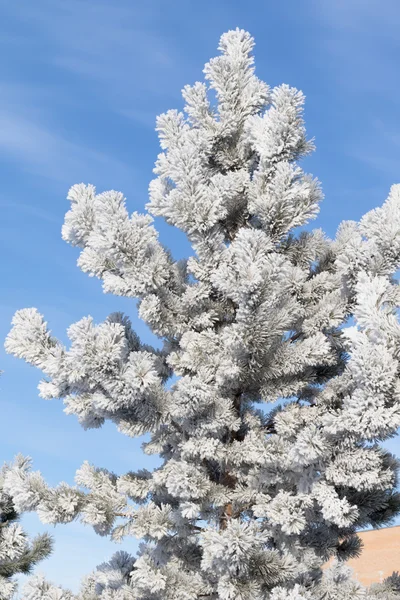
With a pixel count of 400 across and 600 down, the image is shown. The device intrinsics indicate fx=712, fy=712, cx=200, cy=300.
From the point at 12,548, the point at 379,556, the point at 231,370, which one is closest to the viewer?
the point at 231,370

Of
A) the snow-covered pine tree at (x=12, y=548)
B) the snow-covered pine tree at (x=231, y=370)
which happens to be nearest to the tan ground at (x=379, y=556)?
the snow-covered pine tree at (x=12, y=548)

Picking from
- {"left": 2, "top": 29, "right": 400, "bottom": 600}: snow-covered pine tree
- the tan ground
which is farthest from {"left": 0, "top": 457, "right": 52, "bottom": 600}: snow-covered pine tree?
the tan ground

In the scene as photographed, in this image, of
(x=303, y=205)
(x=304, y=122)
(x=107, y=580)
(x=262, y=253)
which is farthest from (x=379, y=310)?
(x=107, y=580)

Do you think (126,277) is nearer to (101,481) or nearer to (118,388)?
(118,388)

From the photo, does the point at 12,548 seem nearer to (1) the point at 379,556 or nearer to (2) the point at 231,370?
(2) the point at 231,370

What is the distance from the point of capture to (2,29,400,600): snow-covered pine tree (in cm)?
546

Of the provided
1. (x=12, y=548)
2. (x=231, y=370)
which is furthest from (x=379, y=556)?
(x=231, y=370)

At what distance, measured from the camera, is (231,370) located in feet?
18.8

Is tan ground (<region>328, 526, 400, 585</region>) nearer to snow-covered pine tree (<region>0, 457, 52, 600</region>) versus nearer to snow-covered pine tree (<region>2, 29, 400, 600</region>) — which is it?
snow-covered pine tree (<region>0, 457, 52, 600</region>)

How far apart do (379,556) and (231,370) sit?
14402mm

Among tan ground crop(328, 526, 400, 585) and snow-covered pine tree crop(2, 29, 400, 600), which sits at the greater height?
tan ground crop(328, 526, 400, 585)

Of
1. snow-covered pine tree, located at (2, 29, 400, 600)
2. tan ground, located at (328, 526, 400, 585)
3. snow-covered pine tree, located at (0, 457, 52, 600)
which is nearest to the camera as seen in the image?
snow-covered pine tree, located at (2, 29, 400, 600)

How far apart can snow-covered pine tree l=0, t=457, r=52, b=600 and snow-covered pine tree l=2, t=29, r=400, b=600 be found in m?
3.41

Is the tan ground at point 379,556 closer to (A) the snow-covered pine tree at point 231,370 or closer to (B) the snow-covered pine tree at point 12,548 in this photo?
(B) the snow-covered pine tree at point 12,548
